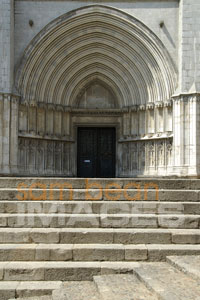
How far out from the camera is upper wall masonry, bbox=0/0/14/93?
1370 cm

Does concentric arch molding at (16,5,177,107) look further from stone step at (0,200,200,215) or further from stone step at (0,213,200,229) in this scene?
stone step at (0,213,200,229)

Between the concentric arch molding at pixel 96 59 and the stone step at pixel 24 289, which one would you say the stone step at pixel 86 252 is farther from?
the concentric arch molding at pixel 96 59

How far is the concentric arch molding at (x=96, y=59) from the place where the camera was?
14281 millimetres

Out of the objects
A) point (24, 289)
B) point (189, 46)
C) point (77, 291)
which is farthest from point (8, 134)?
point (77, 291)

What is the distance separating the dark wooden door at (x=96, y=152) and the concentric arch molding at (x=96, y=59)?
4.90 feet

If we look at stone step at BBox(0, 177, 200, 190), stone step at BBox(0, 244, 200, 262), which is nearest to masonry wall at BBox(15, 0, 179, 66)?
stone step at BBox(0, 177, 200, 190)

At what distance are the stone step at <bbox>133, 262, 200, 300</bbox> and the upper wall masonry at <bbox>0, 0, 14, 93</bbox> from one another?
9.48 meters

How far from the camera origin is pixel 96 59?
15320mm

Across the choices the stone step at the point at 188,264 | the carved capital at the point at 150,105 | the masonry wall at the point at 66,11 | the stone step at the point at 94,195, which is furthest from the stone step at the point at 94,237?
the masonry wall at the point at 66,11

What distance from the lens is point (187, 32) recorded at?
13.9 m

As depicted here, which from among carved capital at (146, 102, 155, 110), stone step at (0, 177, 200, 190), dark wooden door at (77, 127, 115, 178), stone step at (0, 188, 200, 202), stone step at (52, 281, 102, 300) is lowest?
stone step at (52, 281, 102, 300)

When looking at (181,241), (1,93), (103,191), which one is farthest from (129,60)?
(181,241)

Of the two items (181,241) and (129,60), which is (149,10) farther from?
(181,241)

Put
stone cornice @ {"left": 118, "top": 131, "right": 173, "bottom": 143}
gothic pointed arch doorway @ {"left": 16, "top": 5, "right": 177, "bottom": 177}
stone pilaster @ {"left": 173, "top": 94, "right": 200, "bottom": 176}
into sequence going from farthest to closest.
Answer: gothic pointed arch doorway @ {"left": 16, "top": 5, "right": 177, "bottom": 177} < stone cornice @ {"left": 118, "top": 131, "right": 173, "bottom": 143} < stone pilaster @ {"left": 173, "top": 94, "right": 200, "bottom": 176}
